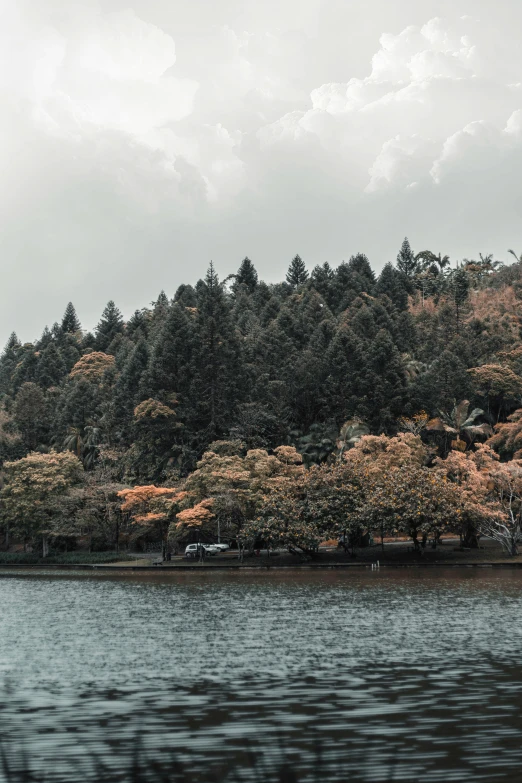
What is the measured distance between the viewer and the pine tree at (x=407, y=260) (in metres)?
167

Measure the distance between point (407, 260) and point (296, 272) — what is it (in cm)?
2477

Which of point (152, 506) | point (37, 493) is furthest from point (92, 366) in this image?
point (152, 506)

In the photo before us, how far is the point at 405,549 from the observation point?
65.3 meters

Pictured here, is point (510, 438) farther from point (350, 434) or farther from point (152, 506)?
point (152, 506)

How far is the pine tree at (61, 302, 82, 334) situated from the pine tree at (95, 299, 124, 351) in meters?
20.8


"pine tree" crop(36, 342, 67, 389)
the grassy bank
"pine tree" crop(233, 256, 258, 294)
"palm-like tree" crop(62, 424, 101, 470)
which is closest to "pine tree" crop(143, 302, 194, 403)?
"palm-like tree" crop(62, 424, 101, 470)

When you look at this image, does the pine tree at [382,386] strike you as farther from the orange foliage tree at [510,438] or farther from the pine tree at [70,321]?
the pine tree at [70,321]

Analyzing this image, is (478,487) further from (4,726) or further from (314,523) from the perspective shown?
(4,726)

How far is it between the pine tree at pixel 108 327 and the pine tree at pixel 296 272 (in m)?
40.5

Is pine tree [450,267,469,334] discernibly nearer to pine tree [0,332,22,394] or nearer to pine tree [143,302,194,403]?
pine tree [143,302,194,403]

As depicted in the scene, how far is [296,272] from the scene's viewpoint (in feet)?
578

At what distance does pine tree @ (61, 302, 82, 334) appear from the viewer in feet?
577

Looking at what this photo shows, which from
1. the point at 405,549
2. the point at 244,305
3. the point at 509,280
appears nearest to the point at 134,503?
the point at 405,549

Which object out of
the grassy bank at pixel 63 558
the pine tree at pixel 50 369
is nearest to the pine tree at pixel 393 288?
the pine tree at pixel 50 369
